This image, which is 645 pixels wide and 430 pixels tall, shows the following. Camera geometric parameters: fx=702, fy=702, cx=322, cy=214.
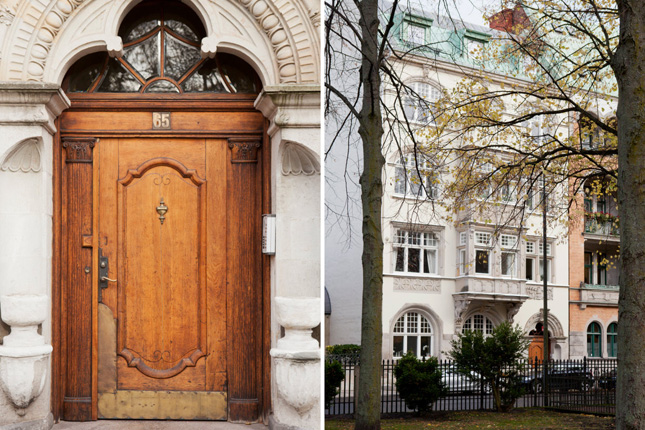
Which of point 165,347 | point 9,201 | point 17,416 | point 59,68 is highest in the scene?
point 59,68

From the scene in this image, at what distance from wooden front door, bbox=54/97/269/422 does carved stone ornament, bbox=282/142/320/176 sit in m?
0.25

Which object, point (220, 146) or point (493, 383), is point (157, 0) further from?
point (493, 383)

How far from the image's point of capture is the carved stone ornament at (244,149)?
5.00 metres

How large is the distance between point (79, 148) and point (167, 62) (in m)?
0.87

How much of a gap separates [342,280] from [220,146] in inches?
131

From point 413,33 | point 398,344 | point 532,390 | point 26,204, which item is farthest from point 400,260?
point 26,204

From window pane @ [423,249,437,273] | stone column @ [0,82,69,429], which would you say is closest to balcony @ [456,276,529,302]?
window pane @ [423,249,437,273]

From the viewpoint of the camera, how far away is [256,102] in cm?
485

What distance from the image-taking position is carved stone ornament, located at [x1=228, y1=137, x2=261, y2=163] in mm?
5004

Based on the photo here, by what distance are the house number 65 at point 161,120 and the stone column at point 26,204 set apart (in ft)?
2.04

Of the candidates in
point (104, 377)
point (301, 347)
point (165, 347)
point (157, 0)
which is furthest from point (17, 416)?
point (157, 0)

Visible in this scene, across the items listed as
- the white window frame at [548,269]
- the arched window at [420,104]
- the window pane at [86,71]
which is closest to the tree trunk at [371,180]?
the arched window at [420,104]

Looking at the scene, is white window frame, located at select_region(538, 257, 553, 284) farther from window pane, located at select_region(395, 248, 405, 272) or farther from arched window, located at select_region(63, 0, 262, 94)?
arched window, located at select_region(63, 0, 262, 94)

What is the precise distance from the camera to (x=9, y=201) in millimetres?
4629
